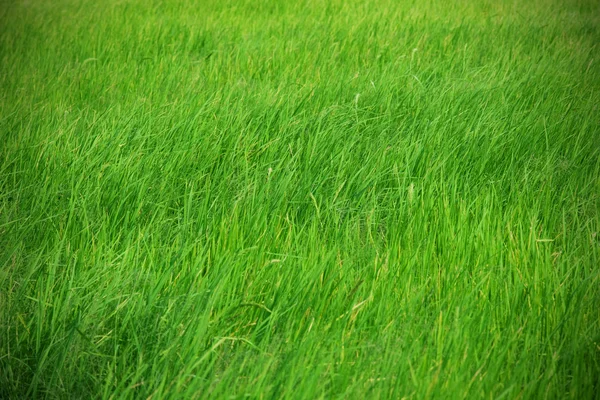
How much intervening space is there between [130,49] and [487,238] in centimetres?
292

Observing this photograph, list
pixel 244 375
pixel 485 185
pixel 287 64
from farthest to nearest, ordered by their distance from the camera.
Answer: pixel 287 64, pixel 485 185, pixel 244 375

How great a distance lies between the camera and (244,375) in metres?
1.33

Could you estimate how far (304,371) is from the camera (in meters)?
1.31

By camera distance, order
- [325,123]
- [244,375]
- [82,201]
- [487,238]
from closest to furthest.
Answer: [244,375] → [487,238] → [82,201] → [325,123]

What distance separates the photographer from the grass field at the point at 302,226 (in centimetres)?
135

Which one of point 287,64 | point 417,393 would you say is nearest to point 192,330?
point 417,393

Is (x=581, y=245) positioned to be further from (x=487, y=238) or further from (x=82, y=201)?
(x=82, y=201)

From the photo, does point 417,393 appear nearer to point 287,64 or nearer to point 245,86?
point 245,86

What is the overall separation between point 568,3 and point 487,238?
15.3 ft

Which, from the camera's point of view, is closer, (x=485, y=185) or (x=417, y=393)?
(x=417, y=393)

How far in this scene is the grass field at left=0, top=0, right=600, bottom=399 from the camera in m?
1.35

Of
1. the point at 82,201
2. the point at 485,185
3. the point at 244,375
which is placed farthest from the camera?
the point at 485,185

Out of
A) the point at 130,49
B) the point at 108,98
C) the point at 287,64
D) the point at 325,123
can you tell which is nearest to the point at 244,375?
the point at 325,123

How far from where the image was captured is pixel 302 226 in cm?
192
